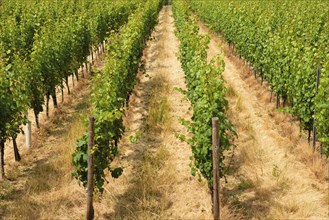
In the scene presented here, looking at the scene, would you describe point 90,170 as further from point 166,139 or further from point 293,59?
point 293,59

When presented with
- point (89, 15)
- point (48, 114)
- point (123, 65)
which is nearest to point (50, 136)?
point (48, 114)

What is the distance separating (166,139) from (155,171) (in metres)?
1.76

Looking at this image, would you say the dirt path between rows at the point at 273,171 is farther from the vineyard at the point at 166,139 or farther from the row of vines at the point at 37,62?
the row of vines at the point at 37,62

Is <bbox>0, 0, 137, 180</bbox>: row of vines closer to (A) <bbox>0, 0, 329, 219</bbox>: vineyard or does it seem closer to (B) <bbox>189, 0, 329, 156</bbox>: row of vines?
(A) <bbox>0, 0, 329, 219</bbox>: vineyard

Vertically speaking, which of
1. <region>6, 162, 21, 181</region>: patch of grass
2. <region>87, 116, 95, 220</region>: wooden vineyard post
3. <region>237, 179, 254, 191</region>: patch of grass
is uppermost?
<region>87, 116, 95, 220</region>: wooden vineyard post

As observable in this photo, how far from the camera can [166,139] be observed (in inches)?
380

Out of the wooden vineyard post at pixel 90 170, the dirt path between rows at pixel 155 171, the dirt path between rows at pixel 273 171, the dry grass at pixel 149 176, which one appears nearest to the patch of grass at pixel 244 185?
the dirt path between rows at pixel 273 171

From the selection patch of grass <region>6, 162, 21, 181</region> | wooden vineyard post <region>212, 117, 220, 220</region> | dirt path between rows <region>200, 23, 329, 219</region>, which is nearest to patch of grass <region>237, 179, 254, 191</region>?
dirt path between rows <region>200, 23, 329, 219</region>

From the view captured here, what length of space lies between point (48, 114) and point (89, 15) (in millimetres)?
7959

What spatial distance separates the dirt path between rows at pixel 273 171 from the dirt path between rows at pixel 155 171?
75 centimetres

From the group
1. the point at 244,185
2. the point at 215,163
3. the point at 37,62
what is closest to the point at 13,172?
the point at 37,62

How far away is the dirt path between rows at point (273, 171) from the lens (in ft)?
22.4

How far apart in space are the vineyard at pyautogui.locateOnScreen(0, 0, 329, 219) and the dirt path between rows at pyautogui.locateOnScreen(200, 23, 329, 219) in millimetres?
27

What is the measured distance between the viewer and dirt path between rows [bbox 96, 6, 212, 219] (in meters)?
6.84
